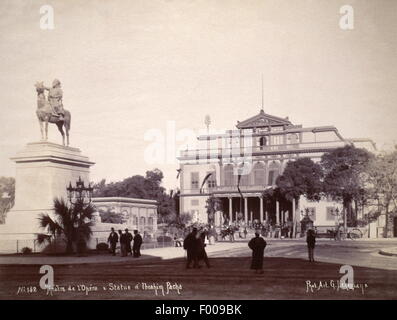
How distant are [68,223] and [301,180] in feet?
39.6

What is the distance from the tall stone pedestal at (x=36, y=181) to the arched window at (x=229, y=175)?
18.5 feet

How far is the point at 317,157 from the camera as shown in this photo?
2564 centimetres

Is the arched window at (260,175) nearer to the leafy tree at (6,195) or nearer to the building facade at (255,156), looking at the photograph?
the building facade at (255,156)

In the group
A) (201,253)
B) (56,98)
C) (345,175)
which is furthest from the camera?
(345,175)

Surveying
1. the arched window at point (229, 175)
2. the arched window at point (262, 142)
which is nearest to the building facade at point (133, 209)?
the arched window at point (229, 175)

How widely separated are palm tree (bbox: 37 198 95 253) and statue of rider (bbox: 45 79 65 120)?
2.99 meters

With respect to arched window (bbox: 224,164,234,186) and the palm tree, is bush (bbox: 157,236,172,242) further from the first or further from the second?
the palm tree

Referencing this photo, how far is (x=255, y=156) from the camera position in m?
25.9

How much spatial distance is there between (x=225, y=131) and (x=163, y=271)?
519cm

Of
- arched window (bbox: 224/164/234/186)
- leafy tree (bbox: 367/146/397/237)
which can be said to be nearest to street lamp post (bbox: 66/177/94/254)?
arched window (bbox: 224/164/234/186)

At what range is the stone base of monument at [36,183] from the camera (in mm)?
23406

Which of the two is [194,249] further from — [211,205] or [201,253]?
[211,205]

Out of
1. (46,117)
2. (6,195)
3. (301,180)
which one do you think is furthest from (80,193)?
(301,180)
